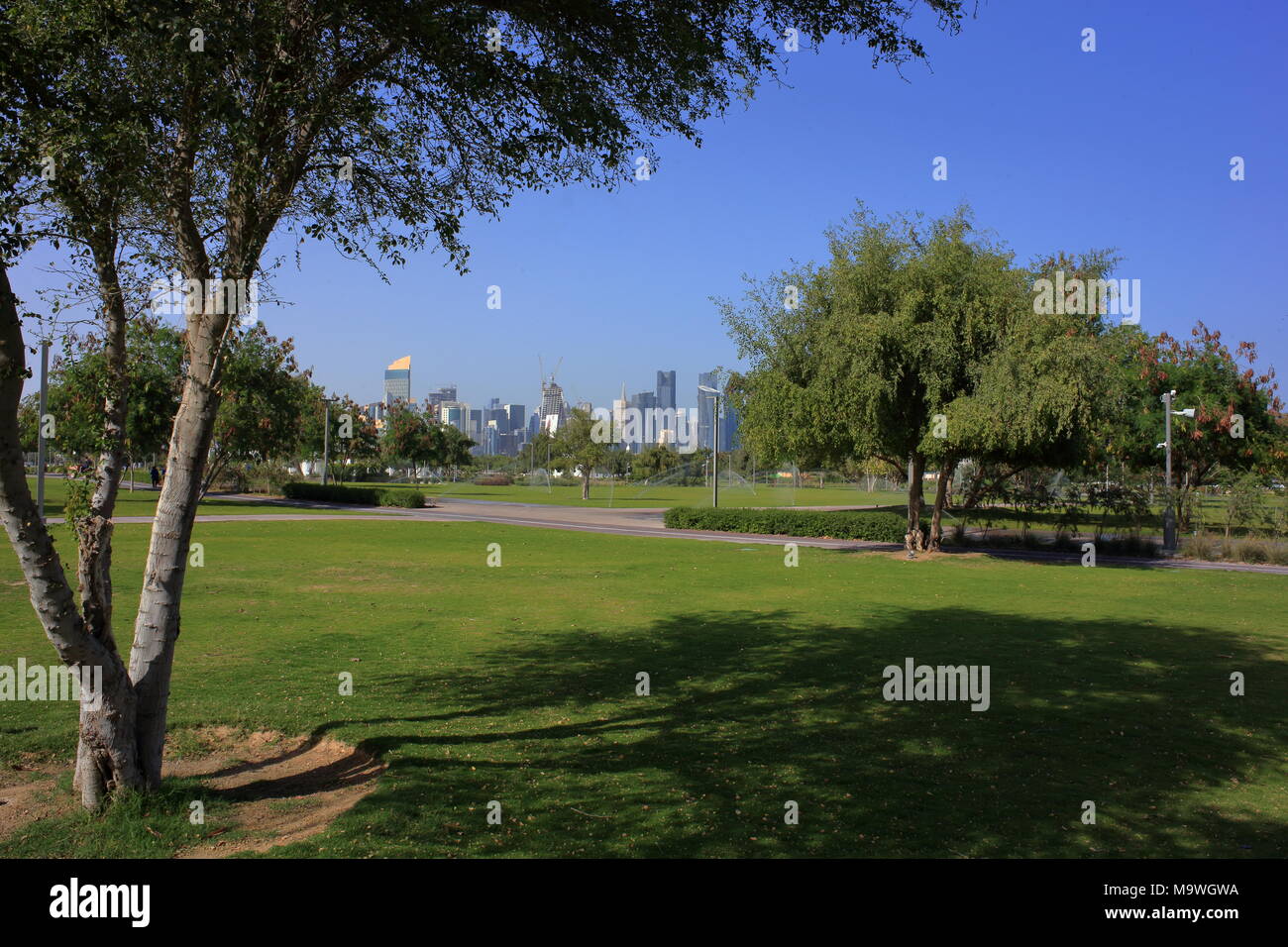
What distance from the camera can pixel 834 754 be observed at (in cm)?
687

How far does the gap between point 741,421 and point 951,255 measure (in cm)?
697

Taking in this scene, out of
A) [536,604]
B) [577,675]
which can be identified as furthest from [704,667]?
[536,604]

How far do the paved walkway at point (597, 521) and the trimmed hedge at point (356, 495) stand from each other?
0.78 meters

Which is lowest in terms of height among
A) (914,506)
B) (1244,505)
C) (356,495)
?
(356,495)

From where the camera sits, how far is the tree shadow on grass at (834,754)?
523cm

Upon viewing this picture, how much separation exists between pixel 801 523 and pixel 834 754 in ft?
76.7

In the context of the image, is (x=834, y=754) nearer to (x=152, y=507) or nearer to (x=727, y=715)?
(x=727, y=715)

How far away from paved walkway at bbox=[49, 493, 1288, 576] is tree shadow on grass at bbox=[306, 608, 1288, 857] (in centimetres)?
1343

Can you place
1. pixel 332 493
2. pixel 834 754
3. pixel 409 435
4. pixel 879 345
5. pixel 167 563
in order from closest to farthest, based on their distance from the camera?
pixel 167 563 < pixel 834 754 < pixel 879 345 < pixel 332 493 < pixel 409 435

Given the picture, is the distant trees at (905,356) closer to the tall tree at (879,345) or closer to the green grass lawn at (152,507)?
the tall tree at (879,345)

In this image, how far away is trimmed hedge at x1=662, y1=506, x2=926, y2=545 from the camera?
27.4m

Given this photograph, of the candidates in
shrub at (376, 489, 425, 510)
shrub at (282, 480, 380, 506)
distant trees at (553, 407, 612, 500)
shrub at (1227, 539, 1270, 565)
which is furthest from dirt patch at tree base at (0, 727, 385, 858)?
distant trees at (553, 407, 612, 500)

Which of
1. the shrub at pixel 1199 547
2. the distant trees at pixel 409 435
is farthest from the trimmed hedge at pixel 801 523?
the distant trees at pixel 409 435

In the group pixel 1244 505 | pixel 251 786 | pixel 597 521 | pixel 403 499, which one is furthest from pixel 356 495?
→ pixel 251 786
